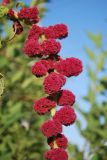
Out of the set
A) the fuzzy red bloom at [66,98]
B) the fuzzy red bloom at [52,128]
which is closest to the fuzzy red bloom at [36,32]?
the fuzzy red bloom at [66,98]

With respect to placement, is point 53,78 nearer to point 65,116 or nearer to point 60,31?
point 65,116

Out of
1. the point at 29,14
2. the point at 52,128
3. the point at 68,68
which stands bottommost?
the point at 52,128

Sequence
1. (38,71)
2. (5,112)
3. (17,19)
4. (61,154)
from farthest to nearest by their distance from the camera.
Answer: (5,112), (17,19), (38,71), (61,154)

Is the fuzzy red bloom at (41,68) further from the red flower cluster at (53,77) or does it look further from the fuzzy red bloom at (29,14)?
the fuzzy red bloom at (29,14)

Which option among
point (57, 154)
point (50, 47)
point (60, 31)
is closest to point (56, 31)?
point (60, 31)

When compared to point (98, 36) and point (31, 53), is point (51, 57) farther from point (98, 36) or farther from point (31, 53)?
point (98, 36)

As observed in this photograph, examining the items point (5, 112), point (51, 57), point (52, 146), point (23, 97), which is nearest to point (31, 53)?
point (51, 57)

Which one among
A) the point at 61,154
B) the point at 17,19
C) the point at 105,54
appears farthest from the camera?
the point at 105,54
